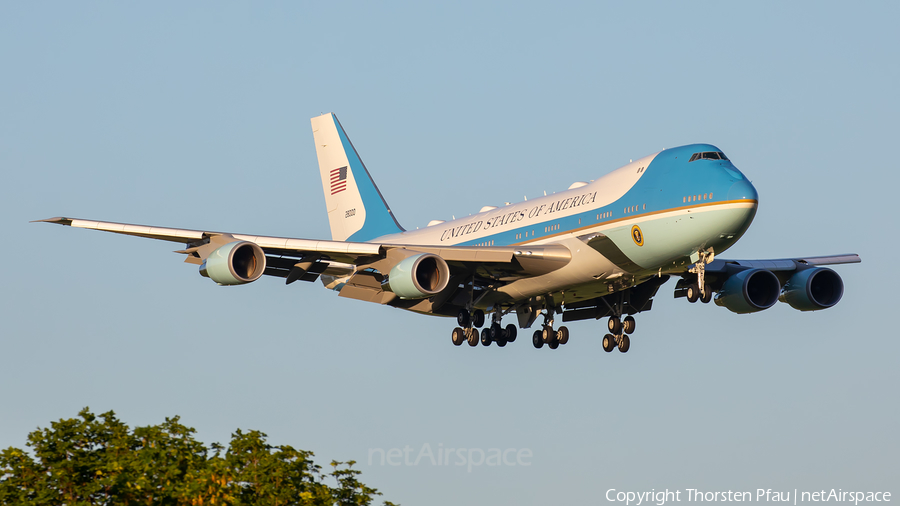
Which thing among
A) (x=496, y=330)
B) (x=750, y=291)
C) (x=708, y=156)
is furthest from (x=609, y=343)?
(x=708, y=156)

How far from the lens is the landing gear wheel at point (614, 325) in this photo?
48781 mm

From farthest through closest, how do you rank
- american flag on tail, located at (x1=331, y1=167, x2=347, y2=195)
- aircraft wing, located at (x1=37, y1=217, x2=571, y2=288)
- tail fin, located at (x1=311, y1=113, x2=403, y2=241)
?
american flag on tail, located at (x1=331, y1=167, x2=347, y2=195) < tail fin, located at (x1=311, y1=113, x2=403, y2=241) < aircraft wing, located at (x1=37, y1=217, x2=571, y2=288)

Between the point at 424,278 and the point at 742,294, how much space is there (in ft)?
47.7

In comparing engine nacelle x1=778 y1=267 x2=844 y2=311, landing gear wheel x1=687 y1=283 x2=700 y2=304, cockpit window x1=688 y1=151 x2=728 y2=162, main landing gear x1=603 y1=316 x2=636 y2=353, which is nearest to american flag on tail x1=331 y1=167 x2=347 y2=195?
main landing gear x1=603 y1=316 x2=636 y2=353

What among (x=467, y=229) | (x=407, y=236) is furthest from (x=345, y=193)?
(x=467, y=229)

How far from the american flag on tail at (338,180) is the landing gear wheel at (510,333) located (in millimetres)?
15223

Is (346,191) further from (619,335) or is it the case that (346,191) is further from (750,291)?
(750,291)

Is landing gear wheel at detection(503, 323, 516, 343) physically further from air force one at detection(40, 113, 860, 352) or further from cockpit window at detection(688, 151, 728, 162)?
cockpit window at detection(688, 151, 728, 162)

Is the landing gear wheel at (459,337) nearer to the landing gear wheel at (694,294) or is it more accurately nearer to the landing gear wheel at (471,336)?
the landing gear wheel at (471,336)

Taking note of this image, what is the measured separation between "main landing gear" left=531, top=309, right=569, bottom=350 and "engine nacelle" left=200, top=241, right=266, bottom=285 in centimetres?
1293

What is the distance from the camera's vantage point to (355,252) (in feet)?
142

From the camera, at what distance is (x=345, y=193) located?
60.7 m

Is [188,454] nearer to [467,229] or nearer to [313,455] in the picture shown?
[313,455]

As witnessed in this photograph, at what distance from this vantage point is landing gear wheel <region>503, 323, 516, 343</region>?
49.4 m
